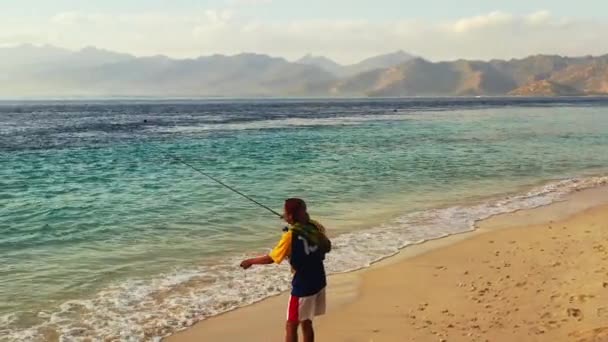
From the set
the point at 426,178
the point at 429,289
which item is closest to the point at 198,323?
the point at 429,289

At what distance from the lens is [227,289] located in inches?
409

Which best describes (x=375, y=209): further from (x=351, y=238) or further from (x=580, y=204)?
(x=580, y=204)

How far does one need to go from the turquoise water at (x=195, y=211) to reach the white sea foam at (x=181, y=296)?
33 millimetres

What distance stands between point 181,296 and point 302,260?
13.8 feet

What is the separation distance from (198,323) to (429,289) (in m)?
3.82

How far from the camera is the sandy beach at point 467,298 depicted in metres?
8.05

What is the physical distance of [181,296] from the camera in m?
10.0

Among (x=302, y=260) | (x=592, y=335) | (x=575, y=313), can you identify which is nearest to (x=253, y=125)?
(x=575, y=313)

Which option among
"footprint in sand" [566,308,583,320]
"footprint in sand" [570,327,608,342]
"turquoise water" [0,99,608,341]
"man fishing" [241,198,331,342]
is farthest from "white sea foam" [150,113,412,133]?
"footprint in sand" [570,327,608,342]

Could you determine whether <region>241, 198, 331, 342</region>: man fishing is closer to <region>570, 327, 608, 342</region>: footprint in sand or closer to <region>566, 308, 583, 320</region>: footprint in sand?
<region>570, 327, 608, 342</region>: footprint in sand

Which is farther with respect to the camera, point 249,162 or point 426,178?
point 249,162

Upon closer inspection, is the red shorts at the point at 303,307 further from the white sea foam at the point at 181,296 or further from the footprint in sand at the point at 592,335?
the footprint in sand at the point at 592,335

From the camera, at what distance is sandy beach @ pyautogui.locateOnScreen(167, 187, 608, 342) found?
805 centimetres

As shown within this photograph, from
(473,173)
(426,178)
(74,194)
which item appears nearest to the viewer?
(74,194)
